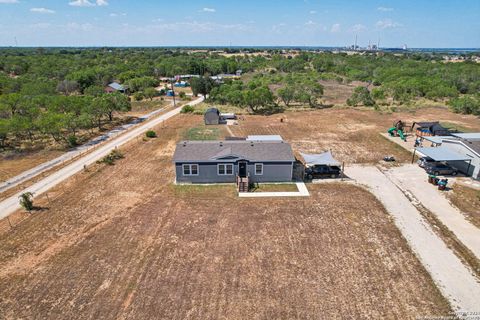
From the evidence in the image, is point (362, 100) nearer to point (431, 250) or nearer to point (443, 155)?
point (443, 155)

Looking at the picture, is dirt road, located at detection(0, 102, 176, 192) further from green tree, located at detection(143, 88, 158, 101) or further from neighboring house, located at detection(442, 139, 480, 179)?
neighboring house, located at detection(442, 139, 480, 179)

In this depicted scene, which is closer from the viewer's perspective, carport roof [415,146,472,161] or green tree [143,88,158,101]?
carport roof [415,146,472,161]

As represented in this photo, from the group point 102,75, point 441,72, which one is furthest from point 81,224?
point 441,72

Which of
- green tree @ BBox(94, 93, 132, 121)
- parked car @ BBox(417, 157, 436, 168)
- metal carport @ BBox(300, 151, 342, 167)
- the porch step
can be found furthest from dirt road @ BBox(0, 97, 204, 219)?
parked car @ BBox(417, 157, 436, 168)

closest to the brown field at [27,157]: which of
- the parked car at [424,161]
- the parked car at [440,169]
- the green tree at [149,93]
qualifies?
the green tree at [149,93]

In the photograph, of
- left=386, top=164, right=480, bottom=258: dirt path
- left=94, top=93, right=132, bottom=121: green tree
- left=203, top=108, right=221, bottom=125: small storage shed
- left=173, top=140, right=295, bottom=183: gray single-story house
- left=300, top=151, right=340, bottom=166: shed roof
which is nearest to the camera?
left=386, top=164, right=480, bottom=258: dirt path

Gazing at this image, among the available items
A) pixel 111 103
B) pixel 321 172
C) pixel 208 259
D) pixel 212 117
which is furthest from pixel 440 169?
pixel 111 103

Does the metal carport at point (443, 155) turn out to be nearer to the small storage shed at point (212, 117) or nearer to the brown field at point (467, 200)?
the brown field at point (467, 200)

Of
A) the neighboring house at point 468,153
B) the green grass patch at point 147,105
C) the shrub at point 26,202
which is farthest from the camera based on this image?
the green grass patch at point 147,105
